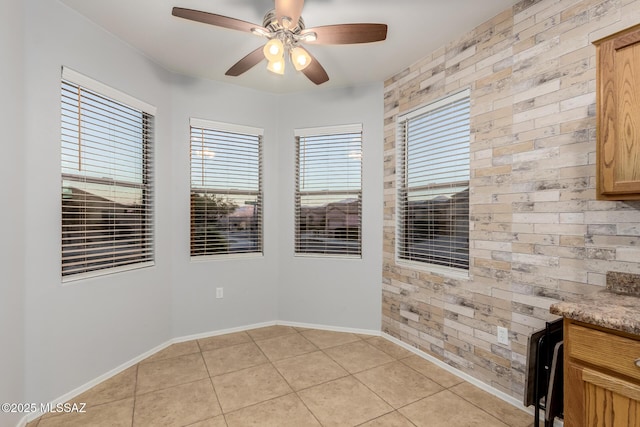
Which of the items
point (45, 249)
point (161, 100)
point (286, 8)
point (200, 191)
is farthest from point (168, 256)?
point (286, 8)

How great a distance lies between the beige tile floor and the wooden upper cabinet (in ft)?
5.19

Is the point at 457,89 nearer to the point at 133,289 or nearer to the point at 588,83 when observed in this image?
the point at 588,83

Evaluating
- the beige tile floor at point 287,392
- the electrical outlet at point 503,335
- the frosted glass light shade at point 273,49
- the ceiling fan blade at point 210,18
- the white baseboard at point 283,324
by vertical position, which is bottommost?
the beige tile floor at point 287,392

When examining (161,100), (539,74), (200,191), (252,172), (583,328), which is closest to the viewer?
A: (583,328)

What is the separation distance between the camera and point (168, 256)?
10.6ft

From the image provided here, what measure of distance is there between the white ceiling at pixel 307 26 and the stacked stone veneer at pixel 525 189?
239mm

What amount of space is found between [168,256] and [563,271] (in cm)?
329

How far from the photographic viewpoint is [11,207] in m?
1.88

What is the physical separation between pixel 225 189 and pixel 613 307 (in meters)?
3.30

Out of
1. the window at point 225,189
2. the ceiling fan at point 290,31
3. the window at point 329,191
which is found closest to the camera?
the ceiling fan at point 290,31

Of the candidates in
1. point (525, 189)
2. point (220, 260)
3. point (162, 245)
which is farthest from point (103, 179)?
point (525, 189)

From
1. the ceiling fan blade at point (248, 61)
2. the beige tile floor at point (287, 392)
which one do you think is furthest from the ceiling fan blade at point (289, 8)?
the beige tile floor at point (287, 392)

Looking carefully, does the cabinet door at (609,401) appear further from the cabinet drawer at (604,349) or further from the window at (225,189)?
the window at (225,189)

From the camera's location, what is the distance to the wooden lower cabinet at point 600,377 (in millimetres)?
1238
